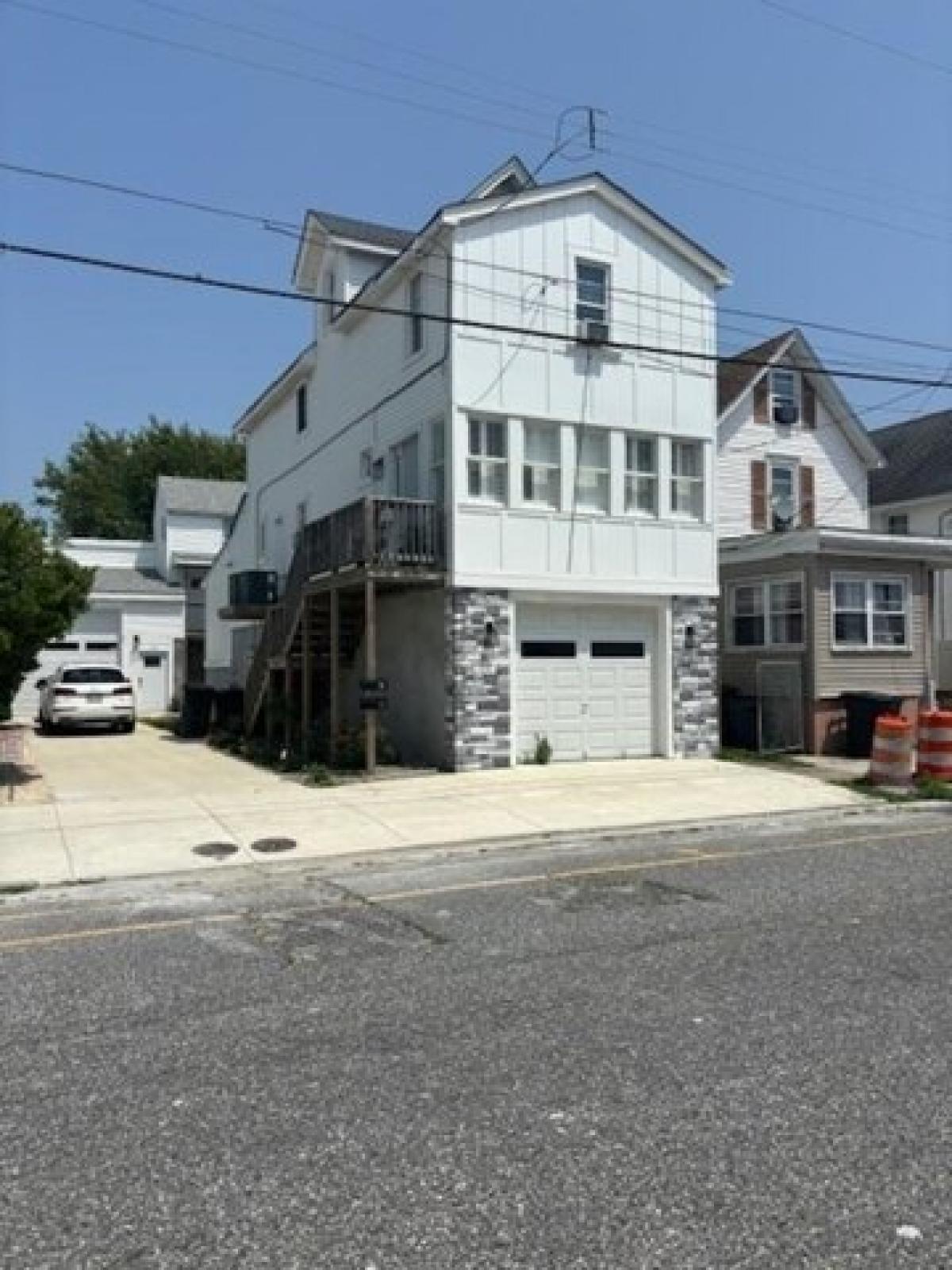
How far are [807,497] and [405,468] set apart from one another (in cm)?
1278

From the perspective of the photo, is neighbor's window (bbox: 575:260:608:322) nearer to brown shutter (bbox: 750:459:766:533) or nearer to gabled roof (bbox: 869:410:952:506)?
brown shutter (bbox: 750:459:766:533)

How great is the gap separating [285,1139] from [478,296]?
15371 mm

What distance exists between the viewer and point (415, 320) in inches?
759

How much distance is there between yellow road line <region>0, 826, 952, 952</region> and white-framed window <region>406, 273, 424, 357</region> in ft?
36.1

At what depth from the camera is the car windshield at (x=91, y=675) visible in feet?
85.7

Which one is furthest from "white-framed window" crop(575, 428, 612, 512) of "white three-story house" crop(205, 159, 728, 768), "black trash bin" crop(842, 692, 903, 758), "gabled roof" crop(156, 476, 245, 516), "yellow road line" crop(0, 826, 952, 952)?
"gabled roof" crop(156, 476, 245, 516)

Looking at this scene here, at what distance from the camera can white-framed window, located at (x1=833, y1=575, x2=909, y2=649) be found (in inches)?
795

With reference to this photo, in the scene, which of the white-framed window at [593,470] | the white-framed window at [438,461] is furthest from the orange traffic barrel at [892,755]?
the white-framed window at [438,461]

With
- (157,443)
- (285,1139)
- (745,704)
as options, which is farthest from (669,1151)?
(157,443)

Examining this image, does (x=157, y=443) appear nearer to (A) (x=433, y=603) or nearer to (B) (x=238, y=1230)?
(A) (x=433, y=603)

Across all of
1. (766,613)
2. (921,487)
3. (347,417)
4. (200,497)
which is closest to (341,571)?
(347,417)

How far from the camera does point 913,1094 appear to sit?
450 cm

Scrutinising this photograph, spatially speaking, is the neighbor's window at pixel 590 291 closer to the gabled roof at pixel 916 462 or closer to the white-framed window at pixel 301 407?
the white-framed window at pixel 301 407

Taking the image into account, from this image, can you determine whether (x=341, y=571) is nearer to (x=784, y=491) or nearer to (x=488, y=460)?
(x=488, y=460)
